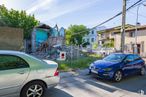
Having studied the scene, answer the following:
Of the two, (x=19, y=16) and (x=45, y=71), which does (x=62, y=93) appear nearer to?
(x=45, y=71)

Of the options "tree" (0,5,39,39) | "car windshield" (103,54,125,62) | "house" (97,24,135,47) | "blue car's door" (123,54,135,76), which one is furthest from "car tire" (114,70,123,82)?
"house" (97,24,135,47)

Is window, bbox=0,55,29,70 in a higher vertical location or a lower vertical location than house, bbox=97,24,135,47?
lower

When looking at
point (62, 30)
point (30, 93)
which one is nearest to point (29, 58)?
point (30, 93)

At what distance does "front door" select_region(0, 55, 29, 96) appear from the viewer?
4824 mm

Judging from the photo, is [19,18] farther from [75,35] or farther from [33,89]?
[33,89]

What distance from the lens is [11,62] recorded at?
16.7 feet

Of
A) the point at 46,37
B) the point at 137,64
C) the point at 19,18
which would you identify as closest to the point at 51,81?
the point at 137,64

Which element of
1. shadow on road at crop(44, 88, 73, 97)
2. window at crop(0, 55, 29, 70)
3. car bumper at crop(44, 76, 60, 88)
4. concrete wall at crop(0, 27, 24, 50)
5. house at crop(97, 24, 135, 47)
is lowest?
shadow on road at crop(44, 88, 73, 97)

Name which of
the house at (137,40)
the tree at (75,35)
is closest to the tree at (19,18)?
the house at (137,40)

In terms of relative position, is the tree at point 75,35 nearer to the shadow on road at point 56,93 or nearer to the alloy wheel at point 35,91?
the shadow on road at point 56,93

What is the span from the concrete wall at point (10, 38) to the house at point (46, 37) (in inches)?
200

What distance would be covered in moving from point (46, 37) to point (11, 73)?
18.0 m

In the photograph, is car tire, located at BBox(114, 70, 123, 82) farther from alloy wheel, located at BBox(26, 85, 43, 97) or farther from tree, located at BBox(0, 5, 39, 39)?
tree, located at BBox(0, 5, 39, 39)

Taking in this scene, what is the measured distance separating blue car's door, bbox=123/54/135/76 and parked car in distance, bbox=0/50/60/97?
4.58m
